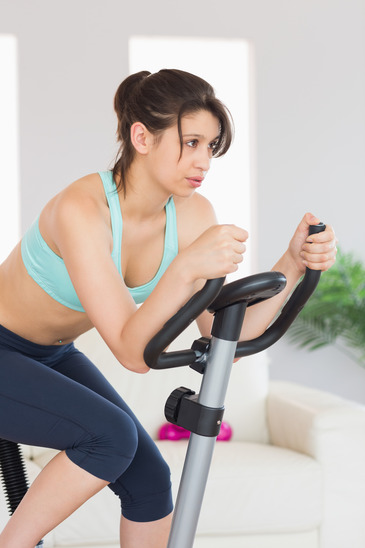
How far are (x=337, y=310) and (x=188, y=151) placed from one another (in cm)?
321

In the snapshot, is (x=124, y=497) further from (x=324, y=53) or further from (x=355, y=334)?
(x=324, y=53)

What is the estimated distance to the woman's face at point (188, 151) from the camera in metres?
1.32

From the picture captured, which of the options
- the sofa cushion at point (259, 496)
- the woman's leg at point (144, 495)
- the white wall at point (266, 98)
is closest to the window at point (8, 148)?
the white wall at point (266, 98)

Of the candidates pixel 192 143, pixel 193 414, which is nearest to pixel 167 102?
pixel 192 143

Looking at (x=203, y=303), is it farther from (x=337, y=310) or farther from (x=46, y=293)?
(x=337, y=310)

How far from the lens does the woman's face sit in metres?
1.32

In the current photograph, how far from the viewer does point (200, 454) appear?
114 centimetres

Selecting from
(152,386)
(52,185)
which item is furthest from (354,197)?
(152,386)

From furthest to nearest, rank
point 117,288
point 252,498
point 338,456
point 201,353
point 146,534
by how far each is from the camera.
A: point 338,456, point 252,498, point 146,534, point 117,288, point 201,353

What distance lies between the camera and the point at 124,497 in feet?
4.89

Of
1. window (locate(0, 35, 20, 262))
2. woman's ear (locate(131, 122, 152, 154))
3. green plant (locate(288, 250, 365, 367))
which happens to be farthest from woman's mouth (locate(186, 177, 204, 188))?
window (locate(0, 35, 20, 262))

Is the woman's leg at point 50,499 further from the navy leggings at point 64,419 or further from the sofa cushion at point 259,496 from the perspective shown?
the sofa cushion at point 259,496

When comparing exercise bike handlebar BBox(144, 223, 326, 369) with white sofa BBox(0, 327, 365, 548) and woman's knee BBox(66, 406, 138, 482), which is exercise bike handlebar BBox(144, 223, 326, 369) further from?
white sofa BBox(0, 327, 365, 548)

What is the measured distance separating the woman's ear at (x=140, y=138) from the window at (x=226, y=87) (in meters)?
3.13
